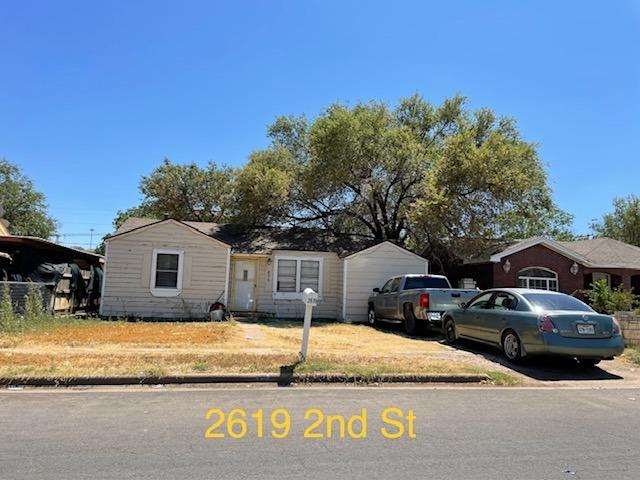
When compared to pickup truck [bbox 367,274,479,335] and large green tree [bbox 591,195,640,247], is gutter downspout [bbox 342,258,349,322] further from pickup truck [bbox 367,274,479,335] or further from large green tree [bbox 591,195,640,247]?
large green tree [bbox 591,195,640,247]

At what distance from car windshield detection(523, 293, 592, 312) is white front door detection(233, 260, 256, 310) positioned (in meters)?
12.4

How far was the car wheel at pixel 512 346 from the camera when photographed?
1005cm

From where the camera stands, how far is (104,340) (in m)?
11.4

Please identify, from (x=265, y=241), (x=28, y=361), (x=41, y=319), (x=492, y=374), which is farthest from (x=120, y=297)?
(x=492, y=374)

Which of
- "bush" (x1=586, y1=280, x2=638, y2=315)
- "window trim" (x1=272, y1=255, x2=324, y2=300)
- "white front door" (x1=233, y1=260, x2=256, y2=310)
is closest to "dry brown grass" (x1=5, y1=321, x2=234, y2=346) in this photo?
"white front door" (x1=233, y1=260, x2=256, y2=310)

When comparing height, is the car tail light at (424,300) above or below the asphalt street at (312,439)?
above

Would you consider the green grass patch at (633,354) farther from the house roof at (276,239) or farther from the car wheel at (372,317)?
the house roof at (276,239)

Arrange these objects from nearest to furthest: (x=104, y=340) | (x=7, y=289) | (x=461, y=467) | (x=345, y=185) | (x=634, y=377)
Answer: (x=461, y=467), (x=634, y=377), (x=104, y=340), (x=7, y=289), (x=345, y=185)

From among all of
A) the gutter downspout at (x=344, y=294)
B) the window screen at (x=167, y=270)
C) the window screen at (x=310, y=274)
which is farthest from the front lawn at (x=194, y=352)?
the window screen at (x=310, y=274)

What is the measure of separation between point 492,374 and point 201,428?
18.0ft

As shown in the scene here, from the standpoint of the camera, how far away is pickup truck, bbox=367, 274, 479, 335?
46.2 ft

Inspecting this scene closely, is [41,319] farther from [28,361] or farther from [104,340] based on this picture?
[28,361]

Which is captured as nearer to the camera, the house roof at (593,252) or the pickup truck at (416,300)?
the pickup truck at (416,300)

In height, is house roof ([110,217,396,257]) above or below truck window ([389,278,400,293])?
above
